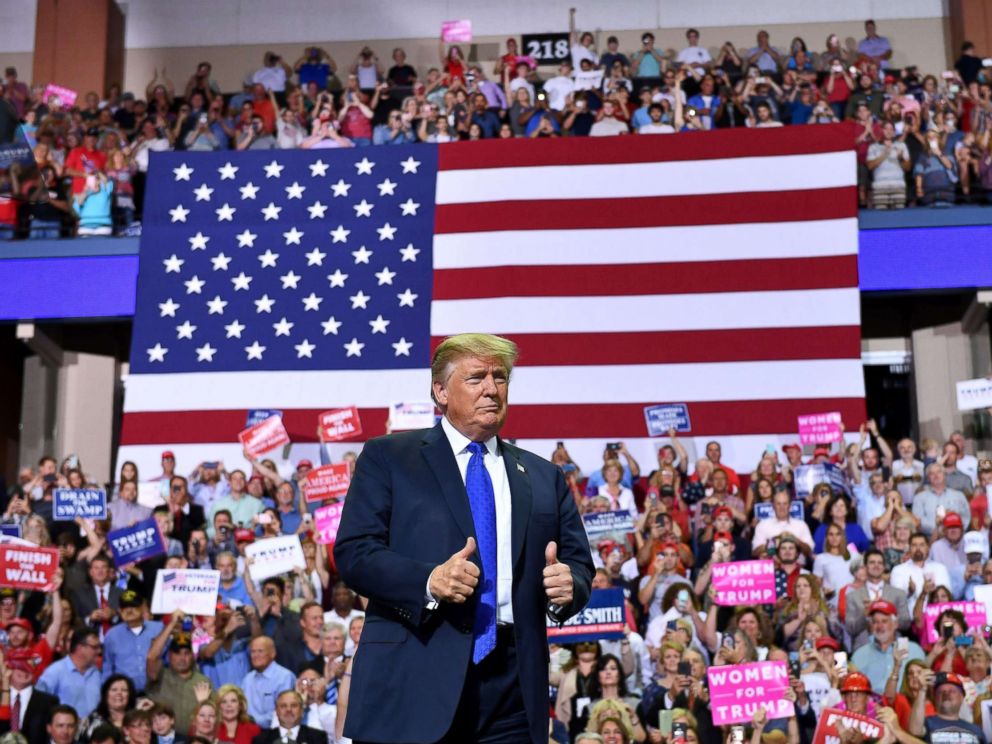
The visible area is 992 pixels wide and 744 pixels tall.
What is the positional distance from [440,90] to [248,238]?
105 inches

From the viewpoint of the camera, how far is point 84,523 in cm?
959

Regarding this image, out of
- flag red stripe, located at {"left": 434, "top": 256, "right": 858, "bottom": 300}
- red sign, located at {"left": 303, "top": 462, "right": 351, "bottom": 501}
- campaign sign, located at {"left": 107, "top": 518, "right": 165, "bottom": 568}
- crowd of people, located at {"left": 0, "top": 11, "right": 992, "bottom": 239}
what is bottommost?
campaign sign, located at {"left": 107, "top": 518, "right": 165, "bottom": 568}

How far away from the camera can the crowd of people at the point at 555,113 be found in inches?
516

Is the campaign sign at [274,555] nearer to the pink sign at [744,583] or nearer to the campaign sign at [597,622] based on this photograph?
the campaign sign at [597,622]

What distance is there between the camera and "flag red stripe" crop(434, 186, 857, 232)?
12625mm

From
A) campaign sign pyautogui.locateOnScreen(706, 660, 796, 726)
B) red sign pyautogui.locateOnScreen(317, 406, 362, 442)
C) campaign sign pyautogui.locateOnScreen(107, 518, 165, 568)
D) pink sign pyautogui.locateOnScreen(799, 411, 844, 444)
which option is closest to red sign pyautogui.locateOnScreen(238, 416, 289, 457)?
red sign pyautogui.locateOnScreen(317, 406, 362, 442)

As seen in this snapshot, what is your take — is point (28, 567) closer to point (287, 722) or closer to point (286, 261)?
point (287, 722)

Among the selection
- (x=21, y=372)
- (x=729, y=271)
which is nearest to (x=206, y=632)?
(x=729, y=271)

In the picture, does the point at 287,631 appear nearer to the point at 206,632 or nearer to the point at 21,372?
the point at 206,632

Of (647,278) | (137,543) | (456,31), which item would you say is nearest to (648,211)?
(647,278)

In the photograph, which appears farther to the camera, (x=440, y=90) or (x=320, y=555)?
(x=440, y=90)

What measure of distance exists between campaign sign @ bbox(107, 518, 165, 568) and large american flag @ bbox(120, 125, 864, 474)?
3488 mm

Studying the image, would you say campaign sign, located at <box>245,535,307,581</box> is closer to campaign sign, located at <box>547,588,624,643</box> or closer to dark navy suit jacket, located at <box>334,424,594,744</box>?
campaign sign, located at <box>547,588,624,643</box>

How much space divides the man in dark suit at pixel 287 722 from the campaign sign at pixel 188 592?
112 centimetres
